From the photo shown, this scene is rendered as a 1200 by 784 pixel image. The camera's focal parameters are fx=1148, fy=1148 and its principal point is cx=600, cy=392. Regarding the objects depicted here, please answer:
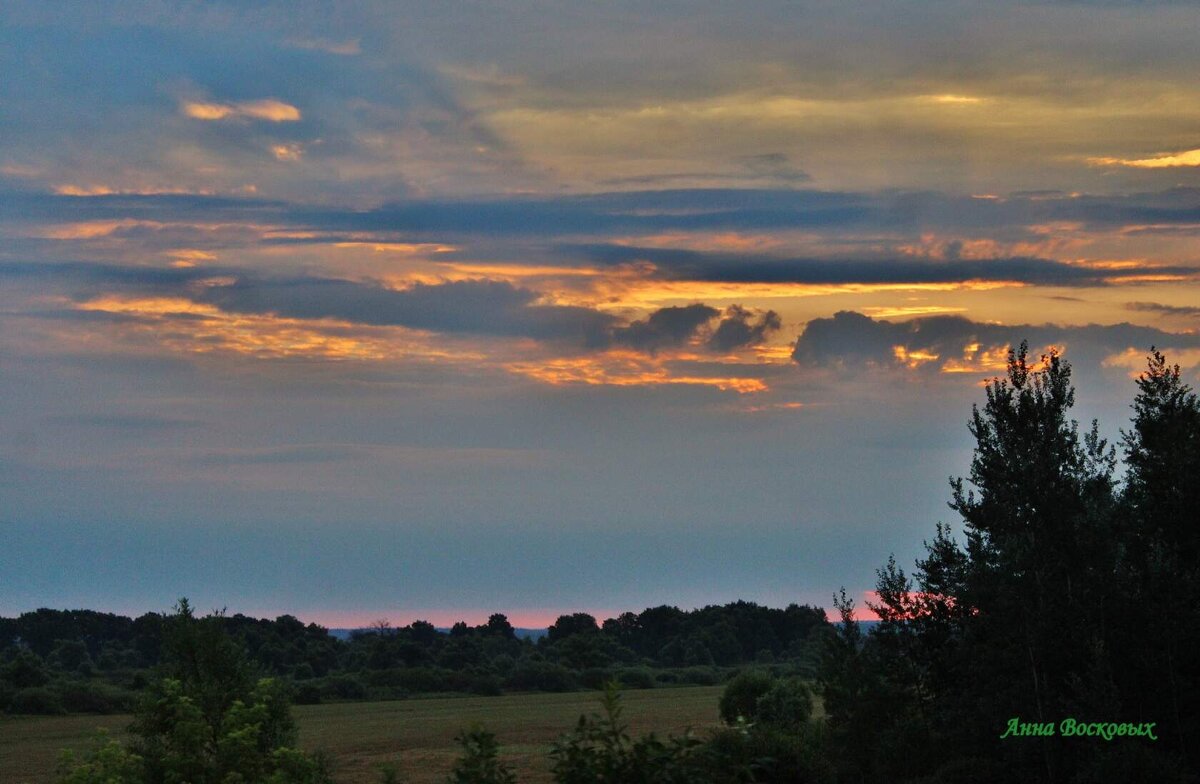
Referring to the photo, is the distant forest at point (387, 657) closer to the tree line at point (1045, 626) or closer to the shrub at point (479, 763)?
the tree line at point (1045, 626)

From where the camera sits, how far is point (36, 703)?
4018 inches

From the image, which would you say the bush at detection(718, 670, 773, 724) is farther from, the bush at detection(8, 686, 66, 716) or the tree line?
the bush at detection(8, 686, 66, 716)

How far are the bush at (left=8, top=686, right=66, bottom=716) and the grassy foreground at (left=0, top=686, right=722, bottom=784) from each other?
3.28 metres

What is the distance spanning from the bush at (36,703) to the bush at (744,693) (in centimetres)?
6694

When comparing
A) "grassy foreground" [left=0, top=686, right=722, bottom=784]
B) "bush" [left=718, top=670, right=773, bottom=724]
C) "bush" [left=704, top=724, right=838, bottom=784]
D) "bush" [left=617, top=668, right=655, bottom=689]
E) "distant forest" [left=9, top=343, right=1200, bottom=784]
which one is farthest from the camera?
"bush" [left=617, top=668, right=655, bottom=689]

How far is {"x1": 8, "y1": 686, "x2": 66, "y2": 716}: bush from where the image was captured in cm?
10100

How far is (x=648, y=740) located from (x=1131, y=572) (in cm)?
2869

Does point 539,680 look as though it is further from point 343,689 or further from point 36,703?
point 36,703

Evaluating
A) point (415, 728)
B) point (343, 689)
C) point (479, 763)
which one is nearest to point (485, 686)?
point (343, 689)

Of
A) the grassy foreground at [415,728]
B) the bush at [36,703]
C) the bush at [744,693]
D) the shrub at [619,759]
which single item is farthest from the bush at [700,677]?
the shrub at [619,759]

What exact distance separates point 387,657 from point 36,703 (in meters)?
54.0

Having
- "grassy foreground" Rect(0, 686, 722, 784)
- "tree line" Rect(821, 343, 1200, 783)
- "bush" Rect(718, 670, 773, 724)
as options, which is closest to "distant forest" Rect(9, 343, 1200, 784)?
"tree line" Rect(821, 343, 1200, 783)

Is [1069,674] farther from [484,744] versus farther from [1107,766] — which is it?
[484,744]

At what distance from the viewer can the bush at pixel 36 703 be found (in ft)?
331
